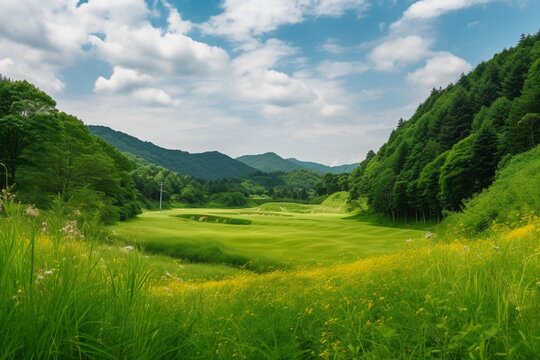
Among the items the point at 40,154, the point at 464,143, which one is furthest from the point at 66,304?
the point at 464,143

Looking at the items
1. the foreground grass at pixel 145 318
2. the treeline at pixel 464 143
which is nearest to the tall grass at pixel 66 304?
the foreground grass at pixel 145 318

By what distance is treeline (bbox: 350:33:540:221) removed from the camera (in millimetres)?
65000

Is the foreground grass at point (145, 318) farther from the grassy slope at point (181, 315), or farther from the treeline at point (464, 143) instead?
the treeline at point (464, 143)

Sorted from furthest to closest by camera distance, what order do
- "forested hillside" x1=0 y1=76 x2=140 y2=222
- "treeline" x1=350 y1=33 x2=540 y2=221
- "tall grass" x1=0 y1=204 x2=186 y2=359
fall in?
1. "treeline" x1=350 y1=33 x2=540 y2=221
2. "forested hillside" x1=0 y1=76 x2=140 y2=222
3. "tall grass" x1=0 y1=204 x2=186 y2=359

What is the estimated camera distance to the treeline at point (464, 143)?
65.0 m

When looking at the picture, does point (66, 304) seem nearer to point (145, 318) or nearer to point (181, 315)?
point (145, 318)

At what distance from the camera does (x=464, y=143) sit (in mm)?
72875

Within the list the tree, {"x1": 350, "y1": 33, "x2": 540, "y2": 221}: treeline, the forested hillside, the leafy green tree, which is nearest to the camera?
the forested hillside

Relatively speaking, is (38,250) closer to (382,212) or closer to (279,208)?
(382,212)

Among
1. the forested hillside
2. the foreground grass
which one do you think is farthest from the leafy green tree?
the foreground grass

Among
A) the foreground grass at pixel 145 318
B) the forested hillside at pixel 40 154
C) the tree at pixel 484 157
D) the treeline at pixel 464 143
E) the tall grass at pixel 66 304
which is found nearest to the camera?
the tall grass at pixel 66 304

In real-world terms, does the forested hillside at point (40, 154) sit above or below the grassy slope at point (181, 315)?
above

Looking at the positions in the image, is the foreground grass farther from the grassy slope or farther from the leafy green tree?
the leafy green tree

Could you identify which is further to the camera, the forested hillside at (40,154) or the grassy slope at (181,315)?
the forested hillside at (40,154)
